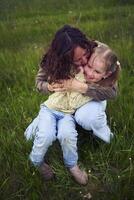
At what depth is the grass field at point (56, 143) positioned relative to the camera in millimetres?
3779

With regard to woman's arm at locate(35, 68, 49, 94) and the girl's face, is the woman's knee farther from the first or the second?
woman's arm at locate(35, 68, 49, 94)

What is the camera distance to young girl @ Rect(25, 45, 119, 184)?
3773mm

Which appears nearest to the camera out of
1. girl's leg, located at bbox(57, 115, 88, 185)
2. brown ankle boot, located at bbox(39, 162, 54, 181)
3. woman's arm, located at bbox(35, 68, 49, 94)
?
girl's leg, located at bbox(57, 115, 88, 185)

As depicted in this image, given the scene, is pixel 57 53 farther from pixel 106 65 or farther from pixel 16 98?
pixel 16 98

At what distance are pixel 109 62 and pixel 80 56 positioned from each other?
212 millimetres

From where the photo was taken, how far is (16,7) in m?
9.47

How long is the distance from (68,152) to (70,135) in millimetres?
118

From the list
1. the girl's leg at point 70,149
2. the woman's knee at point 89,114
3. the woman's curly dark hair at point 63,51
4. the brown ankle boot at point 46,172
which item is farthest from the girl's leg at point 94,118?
the brown ankle boot at point 46,172

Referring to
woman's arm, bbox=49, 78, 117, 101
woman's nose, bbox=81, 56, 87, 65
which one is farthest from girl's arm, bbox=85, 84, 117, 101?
woman's nose, bbox=81, 56, 87, 65

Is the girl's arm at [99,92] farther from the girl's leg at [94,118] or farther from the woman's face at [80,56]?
the woman's face at [80,56]

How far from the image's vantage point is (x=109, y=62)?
3867mm

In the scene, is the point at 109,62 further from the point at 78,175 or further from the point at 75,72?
the point at 78,175

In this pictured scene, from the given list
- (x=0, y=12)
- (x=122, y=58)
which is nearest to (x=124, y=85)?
(x=122, y=58)

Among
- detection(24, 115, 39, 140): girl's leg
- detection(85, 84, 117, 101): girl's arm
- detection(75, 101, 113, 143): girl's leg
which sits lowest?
detection(24, 115, 39, 140): girl's leg
